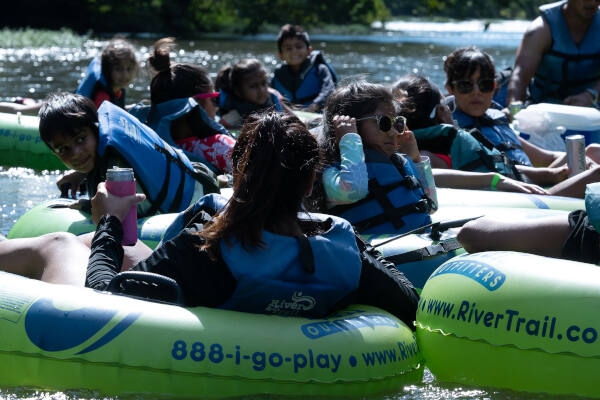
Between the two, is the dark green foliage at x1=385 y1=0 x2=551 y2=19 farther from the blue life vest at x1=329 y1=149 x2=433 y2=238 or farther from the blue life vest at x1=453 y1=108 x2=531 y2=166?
the blue life vest at x1=329 y1=149 x2=433 y2=238

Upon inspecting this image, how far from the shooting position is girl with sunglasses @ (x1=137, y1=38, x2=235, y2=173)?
13.4ft

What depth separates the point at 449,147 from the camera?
13.2 ft

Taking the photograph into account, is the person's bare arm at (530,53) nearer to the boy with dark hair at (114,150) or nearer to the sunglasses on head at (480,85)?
the sunglasses on head at (480,85)

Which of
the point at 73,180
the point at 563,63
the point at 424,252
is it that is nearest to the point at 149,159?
the point at 73,180

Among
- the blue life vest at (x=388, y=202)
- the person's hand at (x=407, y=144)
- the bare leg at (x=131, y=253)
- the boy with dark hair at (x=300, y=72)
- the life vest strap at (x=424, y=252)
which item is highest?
the person's hand at (x=407, y=144)

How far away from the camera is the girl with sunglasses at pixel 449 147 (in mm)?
3820

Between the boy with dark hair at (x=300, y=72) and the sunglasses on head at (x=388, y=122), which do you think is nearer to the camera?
the sunglasses on head at (x=388, y=122)

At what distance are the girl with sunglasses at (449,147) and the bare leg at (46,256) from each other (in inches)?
62.2

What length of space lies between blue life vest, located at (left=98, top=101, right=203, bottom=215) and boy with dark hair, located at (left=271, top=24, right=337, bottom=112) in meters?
3.96

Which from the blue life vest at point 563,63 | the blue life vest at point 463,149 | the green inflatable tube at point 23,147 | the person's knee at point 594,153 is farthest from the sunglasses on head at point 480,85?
the green inflatable tube at point 23,147

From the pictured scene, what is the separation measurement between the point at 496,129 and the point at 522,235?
1.88 meters

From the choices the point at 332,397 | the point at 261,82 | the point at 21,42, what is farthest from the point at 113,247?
the point at 21,42

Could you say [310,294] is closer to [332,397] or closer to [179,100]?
[332,397]

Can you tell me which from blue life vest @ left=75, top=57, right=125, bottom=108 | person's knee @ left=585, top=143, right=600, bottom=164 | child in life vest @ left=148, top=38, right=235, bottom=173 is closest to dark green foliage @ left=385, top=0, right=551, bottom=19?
blue life vest @ left=75, top=57, right=125, bottom=108
